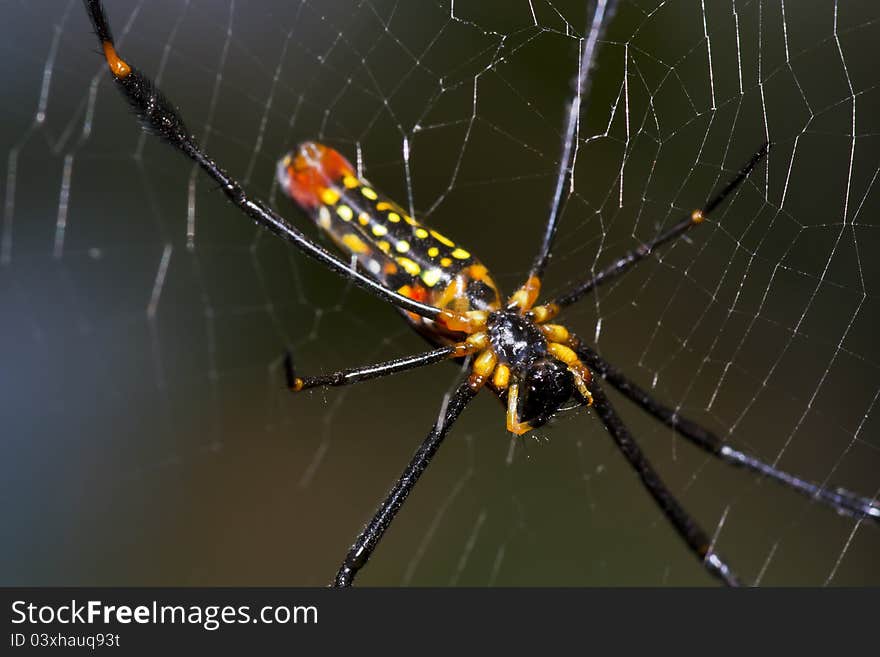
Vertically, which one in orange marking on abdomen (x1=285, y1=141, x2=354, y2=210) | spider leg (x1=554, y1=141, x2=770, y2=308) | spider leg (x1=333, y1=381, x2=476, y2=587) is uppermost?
orange marking on abdomen (x1=285, y1=141, x2=354, y2=210)

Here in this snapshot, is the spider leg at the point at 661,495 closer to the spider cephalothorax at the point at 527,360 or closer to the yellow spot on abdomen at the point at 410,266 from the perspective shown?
the spider cephalothorax at the point at 527,360

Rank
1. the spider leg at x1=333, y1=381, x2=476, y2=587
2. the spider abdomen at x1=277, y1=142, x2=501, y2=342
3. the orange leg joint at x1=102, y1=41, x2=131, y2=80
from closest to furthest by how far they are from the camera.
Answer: the orange leg joint at x1=102, y1=41, x2=131, y2=80 → the spider leg at x1=333, y1=381, x2=476, y2=587 → the spider abdomen at x1=277, y1=142, x2=501, y2=342

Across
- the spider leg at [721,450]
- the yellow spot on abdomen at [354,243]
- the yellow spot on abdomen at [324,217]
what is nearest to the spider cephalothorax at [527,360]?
the spider leg at [721,450]

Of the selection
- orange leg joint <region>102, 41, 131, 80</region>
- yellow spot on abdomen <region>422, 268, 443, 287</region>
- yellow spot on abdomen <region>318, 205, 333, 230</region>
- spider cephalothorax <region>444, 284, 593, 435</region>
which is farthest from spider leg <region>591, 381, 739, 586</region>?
orange leg joint <region>102, 41, 131, 80</region>

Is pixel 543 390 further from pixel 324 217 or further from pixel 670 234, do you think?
pixel 324 217

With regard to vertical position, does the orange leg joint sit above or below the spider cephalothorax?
above

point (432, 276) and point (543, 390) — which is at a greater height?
point (432, 276)

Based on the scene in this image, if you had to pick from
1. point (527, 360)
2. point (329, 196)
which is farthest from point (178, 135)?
point (527, 360)

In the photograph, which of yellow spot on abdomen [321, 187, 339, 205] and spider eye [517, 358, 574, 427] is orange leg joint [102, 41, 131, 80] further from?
spider eye [517, 358, 574, 427]
